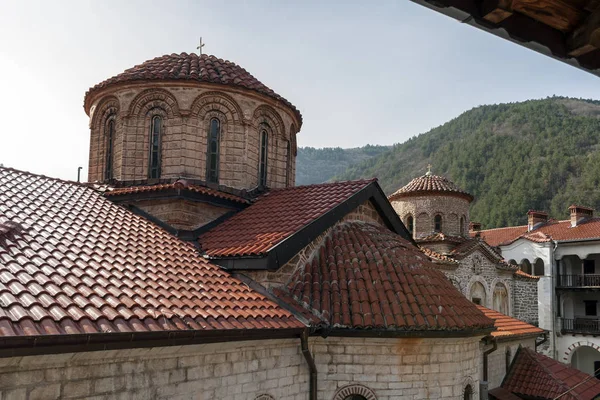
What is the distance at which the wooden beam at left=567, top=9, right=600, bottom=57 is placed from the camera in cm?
248

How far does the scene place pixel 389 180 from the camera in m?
92.0

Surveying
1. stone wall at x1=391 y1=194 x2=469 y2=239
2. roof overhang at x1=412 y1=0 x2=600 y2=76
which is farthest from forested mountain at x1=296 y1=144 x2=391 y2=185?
roof overhang at x1=412 y1=0 x2=600 y2=76

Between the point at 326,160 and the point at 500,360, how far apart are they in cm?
13574

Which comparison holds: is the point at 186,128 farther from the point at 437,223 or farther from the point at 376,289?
the point at 437,223

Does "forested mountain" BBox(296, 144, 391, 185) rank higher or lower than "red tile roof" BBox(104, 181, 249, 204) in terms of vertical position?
higher

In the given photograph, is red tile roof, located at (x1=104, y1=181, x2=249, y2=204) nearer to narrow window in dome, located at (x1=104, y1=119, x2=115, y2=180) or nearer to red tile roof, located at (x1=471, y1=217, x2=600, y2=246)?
narrow window in dome, located at (x1=104, y1=119, x2=115, y2=180)

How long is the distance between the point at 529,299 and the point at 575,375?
13.5 metres

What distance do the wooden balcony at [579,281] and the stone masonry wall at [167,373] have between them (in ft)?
88.0

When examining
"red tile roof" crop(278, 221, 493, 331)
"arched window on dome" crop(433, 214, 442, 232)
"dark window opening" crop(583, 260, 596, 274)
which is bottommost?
"red tile roof" crop(278, 221, 493, 331)

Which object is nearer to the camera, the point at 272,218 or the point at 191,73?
the point at 272,218

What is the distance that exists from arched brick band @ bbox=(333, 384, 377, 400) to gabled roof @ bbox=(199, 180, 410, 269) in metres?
1.97

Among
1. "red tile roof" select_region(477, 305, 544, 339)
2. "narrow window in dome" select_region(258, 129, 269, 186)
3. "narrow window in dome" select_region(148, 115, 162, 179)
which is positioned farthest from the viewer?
"red tile roof" select_region(477, 305, 544, 339)

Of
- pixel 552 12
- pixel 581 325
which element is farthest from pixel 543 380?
pixel 581 325

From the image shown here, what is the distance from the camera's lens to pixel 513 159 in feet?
242
